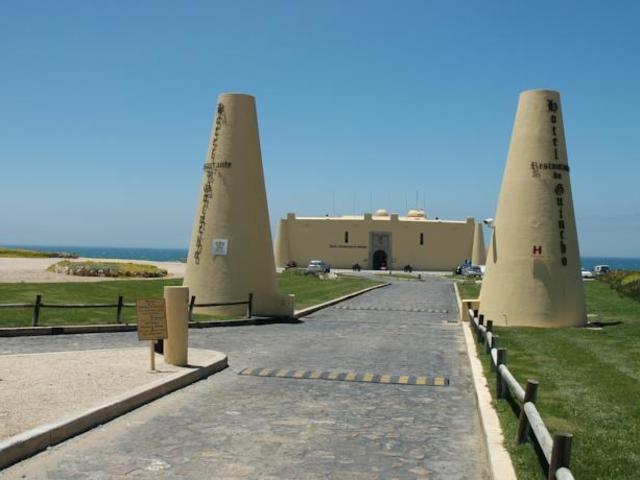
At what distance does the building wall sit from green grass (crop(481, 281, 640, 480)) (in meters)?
61.1

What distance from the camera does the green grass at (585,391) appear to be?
23.4ft

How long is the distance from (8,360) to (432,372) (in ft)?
24.7

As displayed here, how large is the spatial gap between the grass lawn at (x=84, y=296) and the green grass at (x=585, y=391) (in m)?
10.5

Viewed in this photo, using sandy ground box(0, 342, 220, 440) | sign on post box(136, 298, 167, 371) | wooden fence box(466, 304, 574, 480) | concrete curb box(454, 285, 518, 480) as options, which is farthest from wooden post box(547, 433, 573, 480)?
sign on post box(136, 298, 167, 371)

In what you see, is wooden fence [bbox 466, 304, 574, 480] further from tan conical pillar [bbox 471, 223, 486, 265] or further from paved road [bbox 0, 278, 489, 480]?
tan conical pillar [bbox 471, 223, 486, 265]

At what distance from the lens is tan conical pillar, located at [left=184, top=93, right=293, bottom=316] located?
23.2 metres

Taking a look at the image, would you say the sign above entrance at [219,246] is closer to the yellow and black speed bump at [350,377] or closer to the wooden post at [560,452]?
the yellow and black speed bump at [350,377]

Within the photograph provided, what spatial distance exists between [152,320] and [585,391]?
683 centimetres

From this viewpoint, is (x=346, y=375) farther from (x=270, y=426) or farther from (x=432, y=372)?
(x=270, y=426)

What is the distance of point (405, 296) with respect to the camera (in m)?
39.3

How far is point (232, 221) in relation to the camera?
2322 cm

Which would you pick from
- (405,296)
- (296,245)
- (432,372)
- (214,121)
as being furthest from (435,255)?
(432,372)

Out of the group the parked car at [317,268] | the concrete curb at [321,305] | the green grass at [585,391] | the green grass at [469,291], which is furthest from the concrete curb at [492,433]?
the parked car at [317,268]

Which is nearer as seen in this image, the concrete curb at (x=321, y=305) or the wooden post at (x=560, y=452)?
the wooden post at (x=560, y=452)
